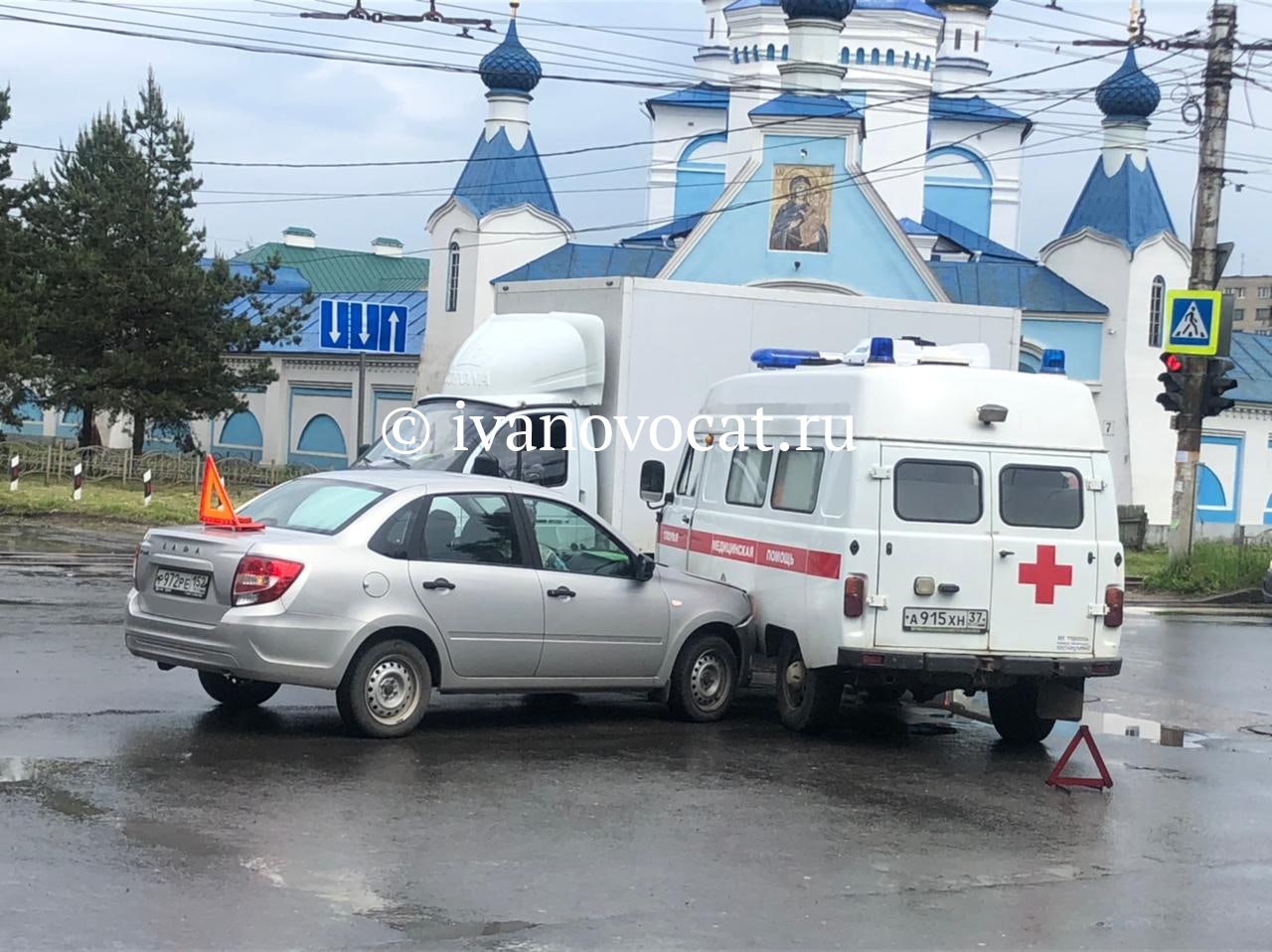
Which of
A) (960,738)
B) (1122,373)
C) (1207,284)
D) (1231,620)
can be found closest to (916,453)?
(960,738)

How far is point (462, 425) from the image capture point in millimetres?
16766

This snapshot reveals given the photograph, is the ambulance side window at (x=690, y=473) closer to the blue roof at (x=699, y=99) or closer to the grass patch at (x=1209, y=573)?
the grass patch at (x=1209, y=573)

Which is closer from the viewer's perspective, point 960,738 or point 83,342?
point 960,738

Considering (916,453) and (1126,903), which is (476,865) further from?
(916,453)

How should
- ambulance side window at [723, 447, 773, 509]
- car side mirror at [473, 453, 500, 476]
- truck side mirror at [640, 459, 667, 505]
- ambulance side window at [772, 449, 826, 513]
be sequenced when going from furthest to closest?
car side mirror at [473, 453, 500, 476]
truck side mirror at [640, 459, 667, 505]
ambulance side window at [723, 447, 773, 509]
ambulance side window at [772, 449, 826, 513]

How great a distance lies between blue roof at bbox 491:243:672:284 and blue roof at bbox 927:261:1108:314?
7728 millimetres

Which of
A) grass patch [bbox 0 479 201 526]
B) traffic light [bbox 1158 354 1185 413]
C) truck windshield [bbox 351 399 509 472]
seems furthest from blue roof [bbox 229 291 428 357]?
truck windshield [bbox 351 399 509 472]

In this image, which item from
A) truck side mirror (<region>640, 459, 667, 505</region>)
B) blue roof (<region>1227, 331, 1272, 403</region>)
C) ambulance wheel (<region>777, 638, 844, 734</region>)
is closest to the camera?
ambulance wheel (<region>777, 638, 844, 734</region>)

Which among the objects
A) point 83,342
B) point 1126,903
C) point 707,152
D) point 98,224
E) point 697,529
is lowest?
point 1126,903

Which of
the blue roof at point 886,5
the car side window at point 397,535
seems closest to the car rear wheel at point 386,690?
the car side window at point 397,535

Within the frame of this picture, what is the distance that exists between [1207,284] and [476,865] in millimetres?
20893

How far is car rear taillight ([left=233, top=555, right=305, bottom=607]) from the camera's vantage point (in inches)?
388

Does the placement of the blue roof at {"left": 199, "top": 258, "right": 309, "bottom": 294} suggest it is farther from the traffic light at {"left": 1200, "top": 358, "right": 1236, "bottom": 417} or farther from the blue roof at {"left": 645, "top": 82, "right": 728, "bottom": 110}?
the traffic light at {"left": 1200, "top": 358, "right": 1236, "bottom": 417}

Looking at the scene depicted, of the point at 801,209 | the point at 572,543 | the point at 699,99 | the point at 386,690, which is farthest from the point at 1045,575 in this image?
the point at 699,99
